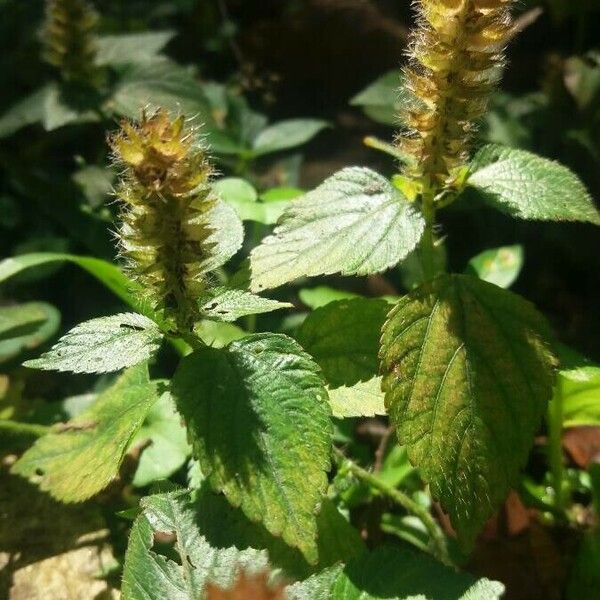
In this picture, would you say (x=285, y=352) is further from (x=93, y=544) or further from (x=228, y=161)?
(x=228, y=161)

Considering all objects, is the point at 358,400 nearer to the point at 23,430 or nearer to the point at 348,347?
the point at 348,347

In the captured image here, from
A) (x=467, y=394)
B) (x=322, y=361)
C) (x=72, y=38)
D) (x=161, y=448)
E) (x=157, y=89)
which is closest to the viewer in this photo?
(x=467, y=394)

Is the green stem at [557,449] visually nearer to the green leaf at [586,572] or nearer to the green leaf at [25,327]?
the green leaf at [586,572]

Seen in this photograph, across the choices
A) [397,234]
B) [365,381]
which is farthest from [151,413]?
[397,234]

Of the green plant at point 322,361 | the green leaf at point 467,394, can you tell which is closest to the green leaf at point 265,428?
the green plant at point 322,361

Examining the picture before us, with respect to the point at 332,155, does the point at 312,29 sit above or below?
above

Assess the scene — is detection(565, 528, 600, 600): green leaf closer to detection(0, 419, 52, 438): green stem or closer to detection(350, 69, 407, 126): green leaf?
detection(0, 419, 52, 438): green stem

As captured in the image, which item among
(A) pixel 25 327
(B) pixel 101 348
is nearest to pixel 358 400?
(B) pixel 101 348
